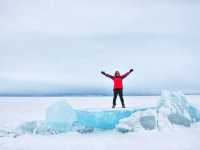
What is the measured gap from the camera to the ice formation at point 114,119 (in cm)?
371

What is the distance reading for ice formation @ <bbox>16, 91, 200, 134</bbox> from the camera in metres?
3.71

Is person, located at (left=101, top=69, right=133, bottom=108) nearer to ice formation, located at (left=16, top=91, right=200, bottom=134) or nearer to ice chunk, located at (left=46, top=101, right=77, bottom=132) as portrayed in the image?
ice formation, located at (left=16, top=91, right=200, bottom=134)

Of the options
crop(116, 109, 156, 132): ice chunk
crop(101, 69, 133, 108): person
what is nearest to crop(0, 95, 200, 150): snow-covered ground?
crop(116, 109, 156, 132): ice chunk

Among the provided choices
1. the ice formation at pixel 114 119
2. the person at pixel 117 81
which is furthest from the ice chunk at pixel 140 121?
the person at pixel 117 81

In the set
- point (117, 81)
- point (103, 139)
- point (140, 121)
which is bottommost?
point (103, 139)

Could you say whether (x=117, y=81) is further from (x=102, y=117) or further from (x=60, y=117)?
(x=60, y=117)

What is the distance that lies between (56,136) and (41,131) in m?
0.21

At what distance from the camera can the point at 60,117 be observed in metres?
3.76

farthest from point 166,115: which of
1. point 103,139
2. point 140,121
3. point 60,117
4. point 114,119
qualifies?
point 60,117

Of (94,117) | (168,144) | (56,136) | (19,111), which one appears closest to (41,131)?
(56,136)

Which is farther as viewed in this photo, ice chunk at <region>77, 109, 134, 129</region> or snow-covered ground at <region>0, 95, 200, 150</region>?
ice chunk at <region>77, 109, 134, 129</region>

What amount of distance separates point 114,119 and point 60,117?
47 cm

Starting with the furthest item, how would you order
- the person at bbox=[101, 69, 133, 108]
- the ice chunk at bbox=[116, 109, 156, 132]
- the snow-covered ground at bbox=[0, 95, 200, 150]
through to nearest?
1. the person at bbox=[101, 69, 133, 108]
2. the ice chunk at bbox=[116, 109, 156, 132]
3. the snow-covered ground at bbox=[0, 95, 200, 150]

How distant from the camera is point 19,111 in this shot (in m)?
4.40
